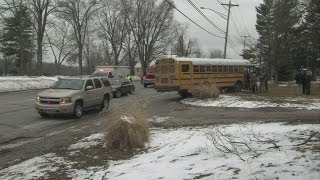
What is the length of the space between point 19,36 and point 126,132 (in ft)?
206

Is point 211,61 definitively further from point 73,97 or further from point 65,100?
point 65,100

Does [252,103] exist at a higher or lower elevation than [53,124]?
higher

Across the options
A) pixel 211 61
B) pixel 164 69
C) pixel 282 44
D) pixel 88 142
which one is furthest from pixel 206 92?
pixel 282 44

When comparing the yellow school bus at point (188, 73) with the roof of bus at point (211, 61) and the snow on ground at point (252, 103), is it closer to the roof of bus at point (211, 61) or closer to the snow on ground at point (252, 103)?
the roof of bus at point (211, 61)

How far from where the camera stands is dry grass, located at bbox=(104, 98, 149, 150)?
38.0 feet

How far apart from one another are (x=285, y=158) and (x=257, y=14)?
87461 millimetres

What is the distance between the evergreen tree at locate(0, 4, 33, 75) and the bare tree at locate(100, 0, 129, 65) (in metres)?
16.8

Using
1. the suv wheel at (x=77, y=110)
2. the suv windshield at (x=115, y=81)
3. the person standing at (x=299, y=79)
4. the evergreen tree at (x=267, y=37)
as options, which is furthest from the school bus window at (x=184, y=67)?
the evergreen tree at (x=267, y=37)

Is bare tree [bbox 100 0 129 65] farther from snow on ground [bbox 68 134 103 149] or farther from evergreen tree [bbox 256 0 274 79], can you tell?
snow on ground [bbox 68 134 103 149]

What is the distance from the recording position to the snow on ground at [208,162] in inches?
Answer: 301

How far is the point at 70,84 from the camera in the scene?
69.2 feet

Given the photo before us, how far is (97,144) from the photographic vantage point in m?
12.4

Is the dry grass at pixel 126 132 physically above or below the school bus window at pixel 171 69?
below

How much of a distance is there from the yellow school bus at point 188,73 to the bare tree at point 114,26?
56.8 meters
